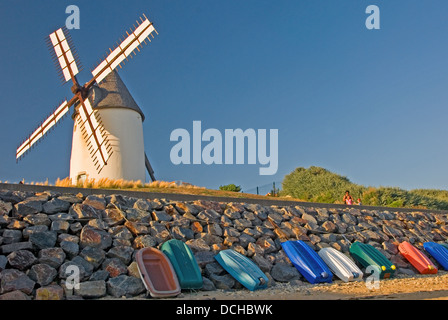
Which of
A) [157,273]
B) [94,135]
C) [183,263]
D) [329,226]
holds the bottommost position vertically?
[157,273]

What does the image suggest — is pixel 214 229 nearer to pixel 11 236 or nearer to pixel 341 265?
pixel 341 265

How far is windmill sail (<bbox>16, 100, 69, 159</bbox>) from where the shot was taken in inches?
707

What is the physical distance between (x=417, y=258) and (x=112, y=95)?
42.7 ft

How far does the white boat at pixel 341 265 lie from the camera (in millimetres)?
8930

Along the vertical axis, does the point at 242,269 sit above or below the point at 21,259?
below

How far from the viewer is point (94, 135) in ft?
53.7

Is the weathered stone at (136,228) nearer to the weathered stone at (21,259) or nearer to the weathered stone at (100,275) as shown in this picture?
the weathered stone at (100,275)

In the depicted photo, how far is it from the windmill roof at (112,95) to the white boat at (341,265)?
11.5 metres

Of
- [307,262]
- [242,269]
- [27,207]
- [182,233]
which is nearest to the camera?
[27,207]

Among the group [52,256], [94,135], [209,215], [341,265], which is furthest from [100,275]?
[94,135]

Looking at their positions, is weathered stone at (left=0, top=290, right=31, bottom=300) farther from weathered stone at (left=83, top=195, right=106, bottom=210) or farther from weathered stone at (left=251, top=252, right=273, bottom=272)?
weathered stone at (left=251, top=252, right=273, bottom=272)

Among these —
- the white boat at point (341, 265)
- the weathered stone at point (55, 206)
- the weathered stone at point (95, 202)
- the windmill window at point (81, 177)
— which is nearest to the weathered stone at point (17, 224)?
the weathered stone at point (55, 206)

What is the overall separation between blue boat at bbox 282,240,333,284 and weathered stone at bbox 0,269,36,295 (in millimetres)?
4976
